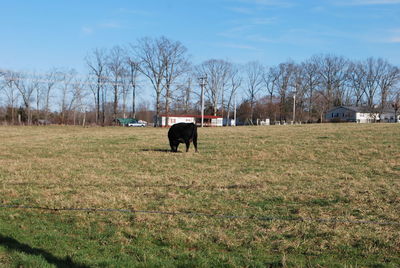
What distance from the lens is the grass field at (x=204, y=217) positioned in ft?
17.6

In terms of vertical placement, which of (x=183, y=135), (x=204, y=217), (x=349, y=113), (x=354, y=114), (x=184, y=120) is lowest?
(x=204, y=217)

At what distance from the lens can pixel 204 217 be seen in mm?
7152

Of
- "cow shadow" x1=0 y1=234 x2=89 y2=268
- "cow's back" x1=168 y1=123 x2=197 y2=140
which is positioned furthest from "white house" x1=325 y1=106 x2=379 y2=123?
"cow shadow" x1=0 y1=234 x2=89 y2=268

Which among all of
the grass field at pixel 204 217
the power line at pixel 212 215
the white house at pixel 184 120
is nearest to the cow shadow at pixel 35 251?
the grass field at pixel 204 217

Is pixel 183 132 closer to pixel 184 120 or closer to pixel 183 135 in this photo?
pixel 183 135

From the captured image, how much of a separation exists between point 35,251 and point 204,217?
2897 millimetres

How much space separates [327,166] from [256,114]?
79593mm

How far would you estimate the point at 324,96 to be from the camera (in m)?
96.8

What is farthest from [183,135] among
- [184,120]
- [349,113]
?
[349,113]

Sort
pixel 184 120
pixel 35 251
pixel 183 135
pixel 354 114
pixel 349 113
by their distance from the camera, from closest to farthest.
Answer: pixel 35 251, pixel 183 135, pixel 184 120, pixel 354 114, pixel 349 113

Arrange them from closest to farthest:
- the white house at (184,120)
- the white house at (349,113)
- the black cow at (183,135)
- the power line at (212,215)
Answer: the power line at (212,215), the black cow at (183,135), the white house at (184,120), the white house at (349,113)

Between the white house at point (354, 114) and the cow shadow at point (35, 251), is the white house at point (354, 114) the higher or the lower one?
the higher one

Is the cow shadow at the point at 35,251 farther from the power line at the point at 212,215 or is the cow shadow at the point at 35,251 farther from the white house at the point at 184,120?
the white house at the point at 184,120

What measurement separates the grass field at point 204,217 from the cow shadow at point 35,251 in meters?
0.02
